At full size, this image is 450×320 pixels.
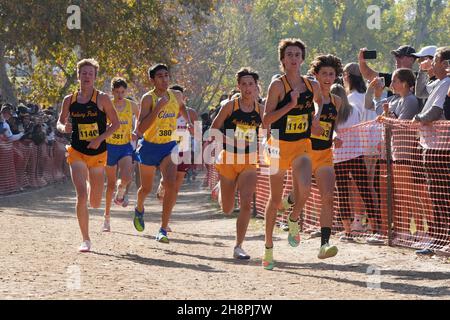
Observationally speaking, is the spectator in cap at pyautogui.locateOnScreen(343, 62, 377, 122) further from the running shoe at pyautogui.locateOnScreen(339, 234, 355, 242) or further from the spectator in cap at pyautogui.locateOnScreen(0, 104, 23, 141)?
the spectator in cap at pyautogui.locateOnScreen(0, 104, 23, 141)

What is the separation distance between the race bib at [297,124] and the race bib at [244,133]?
993 millimetres

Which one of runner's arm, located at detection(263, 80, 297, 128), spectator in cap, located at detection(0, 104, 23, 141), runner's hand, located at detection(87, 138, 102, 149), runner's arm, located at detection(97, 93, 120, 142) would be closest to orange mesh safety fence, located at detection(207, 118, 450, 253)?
runner's arm, located at detection(263, 80, 297, 128)

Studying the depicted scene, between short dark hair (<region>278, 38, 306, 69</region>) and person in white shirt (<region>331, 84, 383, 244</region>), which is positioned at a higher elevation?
short dark hair (<region>278, 38, 306, 69</region>)

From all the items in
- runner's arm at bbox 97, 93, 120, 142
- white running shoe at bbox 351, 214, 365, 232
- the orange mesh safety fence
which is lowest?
white running shoe at bbox 351, 214, 365, 232

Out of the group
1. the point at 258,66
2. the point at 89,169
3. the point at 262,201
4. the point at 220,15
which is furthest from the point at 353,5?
the point at 89,169

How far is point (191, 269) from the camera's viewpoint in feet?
34.1

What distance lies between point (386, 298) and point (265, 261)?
2.42 m

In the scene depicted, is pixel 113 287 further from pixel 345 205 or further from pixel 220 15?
pixel 220 15

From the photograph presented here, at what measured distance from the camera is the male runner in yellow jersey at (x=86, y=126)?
11625mm

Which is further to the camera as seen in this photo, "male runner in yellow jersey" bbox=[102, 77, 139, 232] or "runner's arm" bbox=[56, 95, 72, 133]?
"male runner in yellow jersey" bbox=[102, 77, 139, 232]

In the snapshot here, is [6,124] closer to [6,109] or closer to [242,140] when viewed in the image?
[6,109]

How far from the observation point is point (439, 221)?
11078 mm

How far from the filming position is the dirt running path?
27.8 feet

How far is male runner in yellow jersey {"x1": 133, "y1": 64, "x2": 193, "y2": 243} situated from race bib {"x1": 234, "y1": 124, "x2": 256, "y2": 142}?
161 cm
